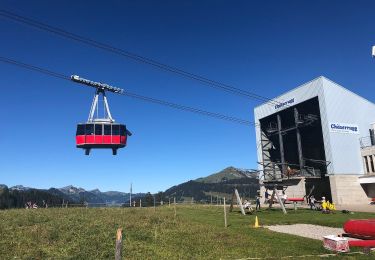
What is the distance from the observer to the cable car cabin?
4697cm

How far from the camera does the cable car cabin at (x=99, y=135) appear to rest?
4697 cm

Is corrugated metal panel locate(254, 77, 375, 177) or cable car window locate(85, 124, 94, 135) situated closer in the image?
cable car window locate(85, 124, 94, 135)

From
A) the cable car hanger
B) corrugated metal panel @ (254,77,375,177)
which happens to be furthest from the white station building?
the cable car hanger

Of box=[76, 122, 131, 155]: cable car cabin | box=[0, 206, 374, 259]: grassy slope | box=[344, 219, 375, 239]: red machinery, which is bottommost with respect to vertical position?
box=[0, 206, 374, 259]: grassy slope

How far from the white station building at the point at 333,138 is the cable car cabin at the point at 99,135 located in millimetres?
24609

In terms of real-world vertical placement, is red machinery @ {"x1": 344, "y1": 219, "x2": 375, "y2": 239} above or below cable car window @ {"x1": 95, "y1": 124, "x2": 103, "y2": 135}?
below

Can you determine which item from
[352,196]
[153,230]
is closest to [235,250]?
[153,230]

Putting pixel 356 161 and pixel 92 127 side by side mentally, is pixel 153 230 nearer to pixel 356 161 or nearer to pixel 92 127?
pixel 92 127

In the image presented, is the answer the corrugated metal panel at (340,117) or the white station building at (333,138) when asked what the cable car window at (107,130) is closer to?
the white station building at (333,138)

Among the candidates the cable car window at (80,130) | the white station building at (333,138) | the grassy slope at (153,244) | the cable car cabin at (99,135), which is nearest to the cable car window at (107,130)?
the cable car cabin at (99,135)

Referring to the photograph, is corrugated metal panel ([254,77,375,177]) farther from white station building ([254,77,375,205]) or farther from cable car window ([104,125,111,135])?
cable car window ([104,125,111,135])

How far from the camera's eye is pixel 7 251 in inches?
647

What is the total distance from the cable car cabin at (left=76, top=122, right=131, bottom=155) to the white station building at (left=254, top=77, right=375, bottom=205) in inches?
969

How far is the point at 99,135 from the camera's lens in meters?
47.1
